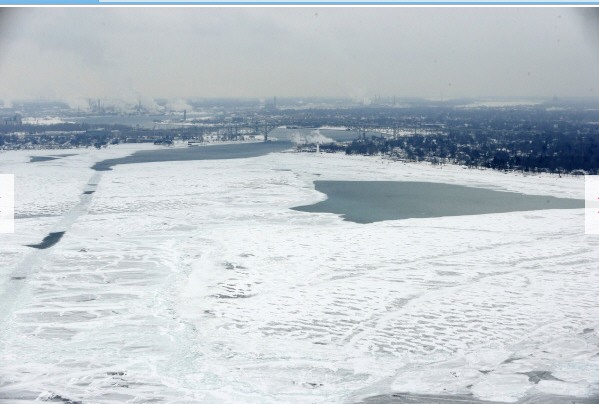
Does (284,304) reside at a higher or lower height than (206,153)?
lower

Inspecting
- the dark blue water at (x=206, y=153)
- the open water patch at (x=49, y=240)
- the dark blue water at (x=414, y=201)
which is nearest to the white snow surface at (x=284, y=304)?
the open water patch at (x=49, y=240)

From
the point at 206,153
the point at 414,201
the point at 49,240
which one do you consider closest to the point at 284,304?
the point at 49,240

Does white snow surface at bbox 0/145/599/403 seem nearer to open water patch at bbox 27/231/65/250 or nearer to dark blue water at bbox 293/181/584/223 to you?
open water patch at bbox 27/231/65/250

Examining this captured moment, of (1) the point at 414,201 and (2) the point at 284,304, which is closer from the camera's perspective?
(2) the point at 284,304

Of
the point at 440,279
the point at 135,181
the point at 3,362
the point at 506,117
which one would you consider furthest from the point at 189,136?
the point at 3,362

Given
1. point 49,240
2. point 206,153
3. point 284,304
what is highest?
point 206,153

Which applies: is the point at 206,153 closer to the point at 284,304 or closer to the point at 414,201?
the point at 414,201

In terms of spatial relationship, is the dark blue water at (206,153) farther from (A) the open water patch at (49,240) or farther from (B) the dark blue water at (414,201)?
(A) the open water patch at (49,240)
